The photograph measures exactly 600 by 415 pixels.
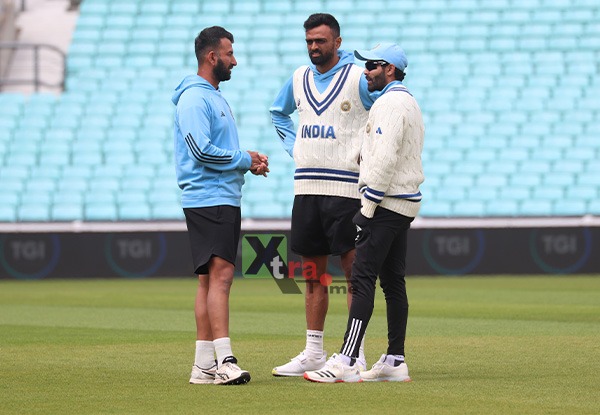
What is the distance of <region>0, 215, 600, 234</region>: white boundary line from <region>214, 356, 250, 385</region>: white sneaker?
1162 centimetres

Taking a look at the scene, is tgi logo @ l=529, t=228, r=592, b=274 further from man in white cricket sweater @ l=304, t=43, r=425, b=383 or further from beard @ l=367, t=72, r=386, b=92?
beard @ l=367, t=72, r=386, b=92

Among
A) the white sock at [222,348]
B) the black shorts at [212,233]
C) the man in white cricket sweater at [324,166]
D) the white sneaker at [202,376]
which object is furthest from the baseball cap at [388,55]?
the white sneaker at [202,376]

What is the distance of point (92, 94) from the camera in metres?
24.2

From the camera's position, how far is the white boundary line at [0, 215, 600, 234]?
19.3 metres

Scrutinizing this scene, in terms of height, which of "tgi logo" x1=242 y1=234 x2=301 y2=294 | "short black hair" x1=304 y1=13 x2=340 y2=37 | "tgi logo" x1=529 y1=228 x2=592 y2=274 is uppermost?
"short black hair" x1=304 y1=13 x2=340 y2=37

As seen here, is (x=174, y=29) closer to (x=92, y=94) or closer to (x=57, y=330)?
(x=92, y=94)

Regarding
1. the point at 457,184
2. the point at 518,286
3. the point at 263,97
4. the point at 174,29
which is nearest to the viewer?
the point at 518,286

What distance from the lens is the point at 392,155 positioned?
7.47 metres

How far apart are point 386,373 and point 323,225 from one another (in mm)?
1025

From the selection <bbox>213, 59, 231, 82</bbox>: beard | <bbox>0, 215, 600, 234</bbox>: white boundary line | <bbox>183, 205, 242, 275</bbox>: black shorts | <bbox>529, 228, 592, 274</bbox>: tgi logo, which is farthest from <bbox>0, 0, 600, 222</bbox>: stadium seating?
<bbox>183, 205, 242, 275</bbox>: black shorts

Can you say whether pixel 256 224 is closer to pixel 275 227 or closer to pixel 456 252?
pixel 275 227

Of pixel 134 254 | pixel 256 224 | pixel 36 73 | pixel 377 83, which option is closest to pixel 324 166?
pixel 377 83

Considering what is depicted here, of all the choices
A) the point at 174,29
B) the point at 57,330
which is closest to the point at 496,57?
the point at 174,29

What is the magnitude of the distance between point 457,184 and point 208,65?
45.8 ft
